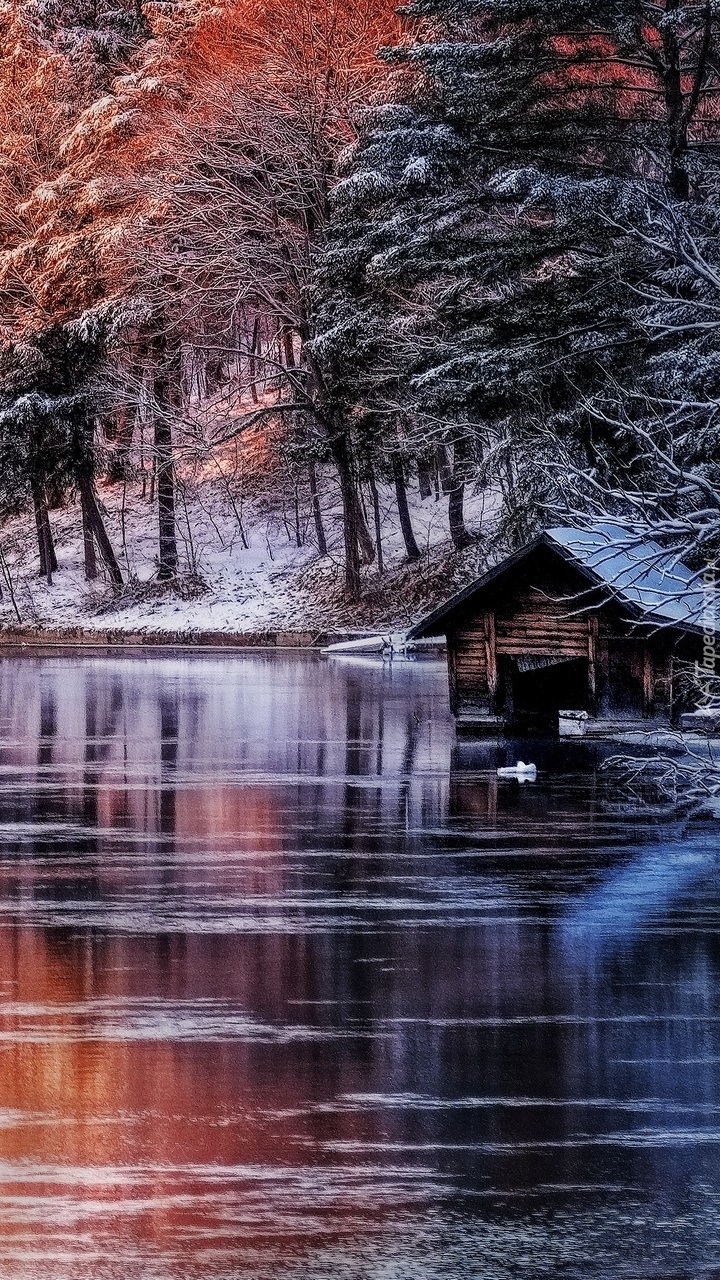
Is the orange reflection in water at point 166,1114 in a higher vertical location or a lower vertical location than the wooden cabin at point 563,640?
lower

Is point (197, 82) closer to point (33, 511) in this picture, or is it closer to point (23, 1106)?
point (33, 511)

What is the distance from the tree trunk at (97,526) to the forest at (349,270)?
0.41ft

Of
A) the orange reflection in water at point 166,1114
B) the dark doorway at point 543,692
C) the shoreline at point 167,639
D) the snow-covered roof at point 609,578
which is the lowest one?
the orange reflection in water at point 166,1114

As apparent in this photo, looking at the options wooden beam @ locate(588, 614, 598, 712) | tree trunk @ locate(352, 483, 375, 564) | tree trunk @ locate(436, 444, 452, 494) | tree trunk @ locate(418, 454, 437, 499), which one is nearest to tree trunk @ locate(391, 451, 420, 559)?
tree trunk @ locate(418, 454, 437, 499)

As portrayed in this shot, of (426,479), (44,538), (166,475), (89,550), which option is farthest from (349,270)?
(44,538)

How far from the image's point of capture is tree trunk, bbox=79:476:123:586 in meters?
54.8

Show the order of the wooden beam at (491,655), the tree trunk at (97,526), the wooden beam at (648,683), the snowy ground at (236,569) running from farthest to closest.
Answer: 1. the tree trunk at (97,526)
2. the snowy ground at (236,569)
3. the wooden beam at (491,655)
4. the wooden beam at (648,683)

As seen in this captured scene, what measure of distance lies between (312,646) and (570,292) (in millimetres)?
15686

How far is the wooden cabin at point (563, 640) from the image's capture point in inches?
890

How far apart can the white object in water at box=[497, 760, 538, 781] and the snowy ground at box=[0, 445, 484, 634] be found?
26704 millimetres

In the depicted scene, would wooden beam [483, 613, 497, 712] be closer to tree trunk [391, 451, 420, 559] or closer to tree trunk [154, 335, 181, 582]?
tree trunk [391, 451, 420, 559]

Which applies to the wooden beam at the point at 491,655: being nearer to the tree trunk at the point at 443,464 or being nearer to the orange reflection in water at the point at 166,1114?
the orange reflection in water at the point at 166,1114

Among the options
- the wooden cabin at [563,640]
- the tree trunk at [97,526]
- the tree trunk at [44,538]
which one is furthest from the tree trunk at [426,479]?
the wooden cabin at [563,640]

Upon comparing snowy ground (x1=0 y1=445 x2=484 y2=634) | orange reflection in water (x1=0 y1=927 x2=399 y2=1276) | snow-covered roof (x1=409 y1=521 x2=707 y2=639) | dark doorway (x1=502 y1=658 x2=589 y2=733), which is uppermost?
snowy ground (x1=0 y1=445 x2=484 y2=634)
